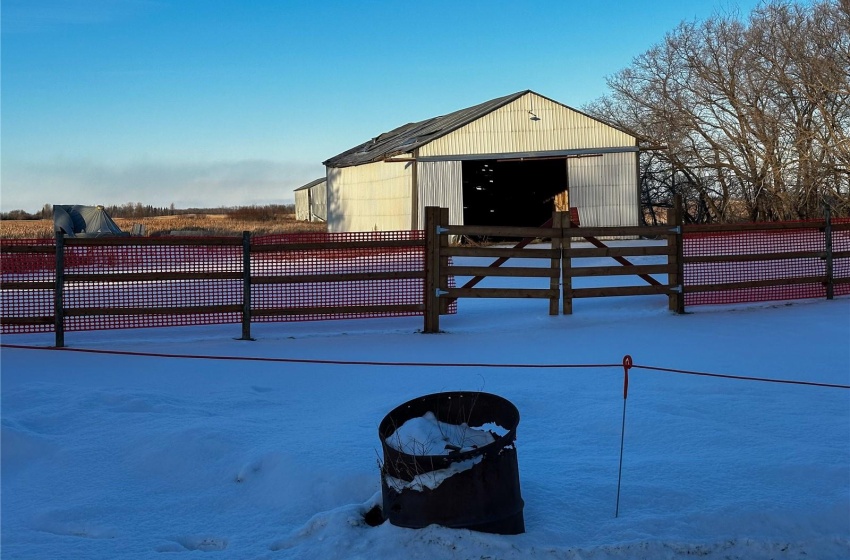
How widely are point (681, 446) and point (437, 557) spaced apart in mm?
2659

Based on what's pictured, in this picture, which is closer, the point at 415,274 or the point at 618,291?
the point at 415,274

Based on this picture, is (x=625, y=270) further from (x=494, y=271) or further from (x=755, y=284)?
(x=755, y=284)

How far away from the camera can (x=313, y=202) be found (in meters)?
67.9

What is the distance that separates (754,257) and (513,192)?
968 inches

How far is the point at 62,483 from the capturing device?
5504mm

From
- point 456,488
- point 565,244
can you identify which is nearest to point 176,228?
point 565,244

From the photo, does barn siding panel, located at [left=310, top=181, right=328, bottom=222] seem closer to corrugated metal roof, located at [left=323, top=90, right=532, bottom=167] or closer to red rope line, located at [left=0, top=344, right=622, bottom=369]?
corrugated metal roof, located at [left=323, top=90, right=532, bottom=167]

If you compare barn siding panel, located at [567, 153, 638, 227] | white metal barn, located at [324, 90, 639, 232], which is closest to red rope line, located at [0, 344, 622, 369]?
white metal barn, located at [324, 90, 639, 232]

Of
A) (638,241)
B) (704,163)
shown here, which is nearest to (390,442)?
(638,241)

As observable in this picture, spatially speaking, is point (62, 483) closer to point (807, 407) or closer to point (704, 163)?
point (807, 407)

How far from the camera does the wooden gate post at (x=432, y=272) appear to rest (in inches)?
464

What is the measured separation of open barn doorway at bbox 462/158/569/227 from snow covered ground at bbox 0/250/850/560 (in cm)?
2427

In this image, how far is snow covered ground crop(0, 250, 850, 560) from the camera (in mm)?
4523

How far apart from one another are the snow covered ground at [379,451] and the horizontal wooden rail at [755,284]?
222 centimetres
